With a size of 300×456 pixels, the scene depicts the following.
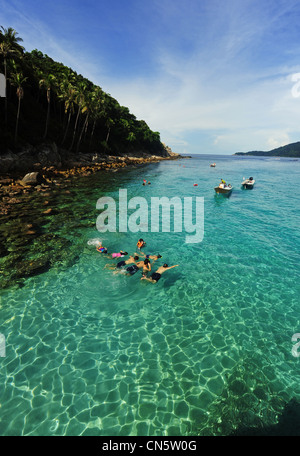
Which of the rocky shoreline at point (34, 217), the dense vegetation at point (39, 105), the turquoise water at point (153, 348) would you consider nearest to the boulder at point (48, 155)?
the rocky shoreline at point (34, 217)

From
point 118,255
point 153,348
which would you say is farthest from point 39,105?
point 153,348

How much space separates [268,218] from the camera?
89.2 ft

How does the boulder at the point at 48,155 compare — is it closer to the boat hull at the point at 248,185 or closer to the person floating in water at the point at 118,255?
the person floating in water at the point at 118,255

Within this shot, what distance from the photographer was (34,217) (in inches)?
875

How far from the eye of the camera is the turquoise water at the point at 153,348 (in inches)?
272

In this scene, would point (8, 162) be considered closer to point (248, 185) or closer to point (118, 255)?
point (118, 255)

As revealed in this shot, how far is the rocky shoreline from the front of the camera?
14664mm

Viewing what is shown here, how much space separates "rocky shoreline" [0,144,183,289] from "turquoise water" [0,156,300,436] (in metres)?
1.41

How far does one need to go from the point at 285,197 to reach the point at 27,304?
46.5 metres

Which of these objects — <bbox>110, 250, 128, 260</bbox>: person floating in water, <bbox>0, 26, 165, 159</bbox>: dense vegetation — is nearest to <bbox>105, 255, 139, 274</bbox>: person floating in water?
<bbox>110, 250, 128, 260</bbox>: person floating in water

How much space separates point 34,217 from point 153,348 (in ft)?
63.7
